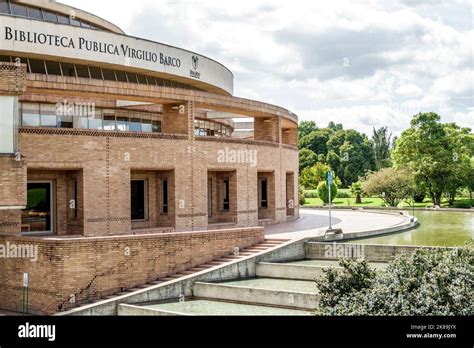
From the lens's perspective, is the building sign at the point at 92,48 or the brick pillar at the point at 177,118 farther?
the brick pillar at the point at 177,118

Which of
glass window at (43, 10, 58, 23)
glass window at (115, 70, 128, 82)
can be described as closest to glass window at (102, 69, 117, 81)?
glass window at (115, 70, 128, 82)

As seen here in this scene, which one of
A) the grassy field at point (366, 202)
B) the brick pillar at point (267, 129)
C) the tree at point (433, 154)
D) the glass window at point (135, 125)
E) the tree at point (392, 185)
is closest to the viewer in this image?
the glass window at point (135, 125)

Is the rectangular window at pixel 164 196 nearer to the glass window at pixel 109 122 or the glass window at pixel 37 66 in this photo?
the glass window at pixel 109 122

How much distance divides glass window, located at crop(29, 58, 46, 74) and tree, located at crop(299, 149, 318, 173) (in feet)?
211

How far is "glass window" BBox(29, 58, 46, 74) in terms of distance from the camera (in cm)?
2347

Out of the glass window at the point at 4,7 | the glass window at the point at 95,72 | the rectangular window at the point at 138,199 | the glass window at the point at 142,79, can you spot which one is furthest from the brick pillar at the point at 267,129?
the glass window at the point at 4,7

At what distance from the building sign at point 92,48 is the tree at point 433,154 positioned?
1004 inches

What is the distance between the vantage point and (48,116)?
2231cm

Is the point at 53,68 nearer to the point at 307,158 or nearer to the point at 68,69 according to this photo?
the point at 68,69

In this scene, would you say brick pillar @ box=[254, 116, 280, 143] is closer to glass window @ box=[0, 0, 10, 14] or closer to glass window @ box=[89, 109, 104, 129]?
glass window @ box=[89, 109, 104, 129]

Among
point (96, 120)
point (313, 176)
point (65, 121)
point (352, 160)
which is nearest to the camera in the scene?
point (65, 121)

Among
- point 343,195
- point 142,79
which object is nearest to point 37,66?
point 142,79

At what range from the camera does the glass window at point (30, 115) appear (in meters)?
21.9

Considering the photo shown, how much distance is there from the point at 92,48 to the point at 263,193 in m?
11.1
